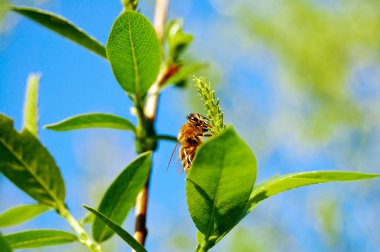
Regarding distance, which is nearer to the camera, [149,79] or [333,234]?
[149,79]

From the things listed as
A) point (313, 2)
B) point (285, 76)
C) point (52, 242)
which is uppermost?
point (313, 2)

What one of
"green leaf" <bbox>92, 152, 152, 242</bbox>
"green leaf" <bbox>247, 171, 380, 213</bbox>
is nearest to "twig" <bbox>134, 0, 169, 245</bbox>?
"green leaf" <bbox>92, 152, 152, 242</bbox>

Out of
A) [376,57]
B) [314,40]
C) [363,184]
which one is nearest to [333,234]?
[363,184]

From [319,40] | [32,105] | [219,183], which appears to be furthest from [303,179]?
[319,40]

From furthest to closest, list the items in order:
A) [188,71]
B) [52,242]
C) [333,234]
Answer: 1. [333,234]
2. [188,71]
3. [52,242]

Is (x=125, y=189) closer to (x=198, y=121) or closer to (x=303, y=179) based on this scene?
(x=198, y=121)

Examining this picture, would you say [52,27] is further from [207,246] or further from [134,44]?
[207,246]

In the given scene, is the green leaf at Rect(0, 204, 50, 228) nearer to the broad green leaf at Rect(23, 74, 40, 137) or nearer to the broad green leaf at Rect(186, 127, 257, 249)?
the broad green leaf at Rect(23, 74, 40, 137)

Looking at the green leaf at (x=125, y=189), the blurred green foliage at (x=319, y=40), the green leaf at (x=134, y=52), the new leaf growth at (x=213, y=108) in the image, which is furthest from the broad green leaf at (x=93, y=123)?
the blurred green foliage at (x=319, y=40)

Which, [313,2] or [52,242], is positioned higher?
[313,2]
